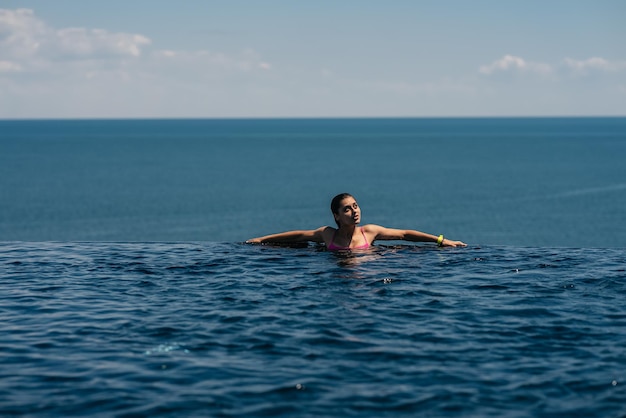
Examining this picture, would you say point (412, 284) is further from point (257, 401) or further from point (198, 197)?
point (198, 197)

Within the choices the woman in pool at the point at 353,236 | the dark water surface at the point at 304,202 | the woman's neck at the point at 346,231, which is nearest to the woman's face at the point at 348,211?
the woman in pool at the point at 353,236

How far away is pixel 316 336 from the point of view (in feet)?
38.2

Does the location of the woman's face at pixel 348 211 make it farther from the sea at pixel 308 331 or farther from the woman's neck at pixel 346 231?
the sea at pixel 308 331

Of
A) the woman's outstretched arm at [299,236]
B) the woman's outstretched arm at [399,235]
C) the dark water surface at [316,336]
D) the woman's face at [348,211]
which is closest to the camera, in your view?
the dark water surface at [316,336]

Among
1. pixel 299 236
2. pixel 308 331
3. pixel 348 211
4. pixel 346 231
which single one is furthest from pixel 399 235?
pixel 308 331

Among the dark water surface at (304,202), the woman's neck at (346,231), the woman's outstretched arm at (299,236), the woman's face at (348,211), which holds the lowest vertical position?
the dark water surface at (304,202)

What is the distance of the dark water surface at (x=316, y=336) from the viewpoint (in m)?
A: 9.17

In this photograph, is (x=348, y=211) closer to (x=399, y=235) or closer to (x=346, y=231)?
(x=346, y=231)

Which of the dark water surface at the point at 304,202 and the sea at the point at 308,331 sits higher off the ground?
the sea at the point at 308,331

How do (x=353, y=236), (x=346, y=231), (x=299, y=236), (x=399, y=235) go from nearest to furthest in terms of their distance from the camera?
(x=399, y=235)
(x=346, y=231)
(x=353, y=236)
(x=299, y=236)

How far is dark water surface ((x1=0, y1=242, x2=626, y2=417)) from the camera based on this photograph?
30.1ft

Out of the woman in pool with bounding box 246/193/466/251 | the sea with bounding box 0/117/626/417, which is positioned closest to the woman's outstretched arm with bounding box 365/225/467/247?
the woman in pool with bounding box 246/193/466/251

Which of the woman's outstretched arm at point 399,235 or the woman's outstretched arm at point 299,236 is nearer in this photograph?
the woman's outstretched arm at point 399,235

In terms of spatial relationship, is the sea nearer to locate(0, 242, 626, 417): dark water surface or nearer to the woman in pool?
locate(0, 242, 626, 417): dark water surface
